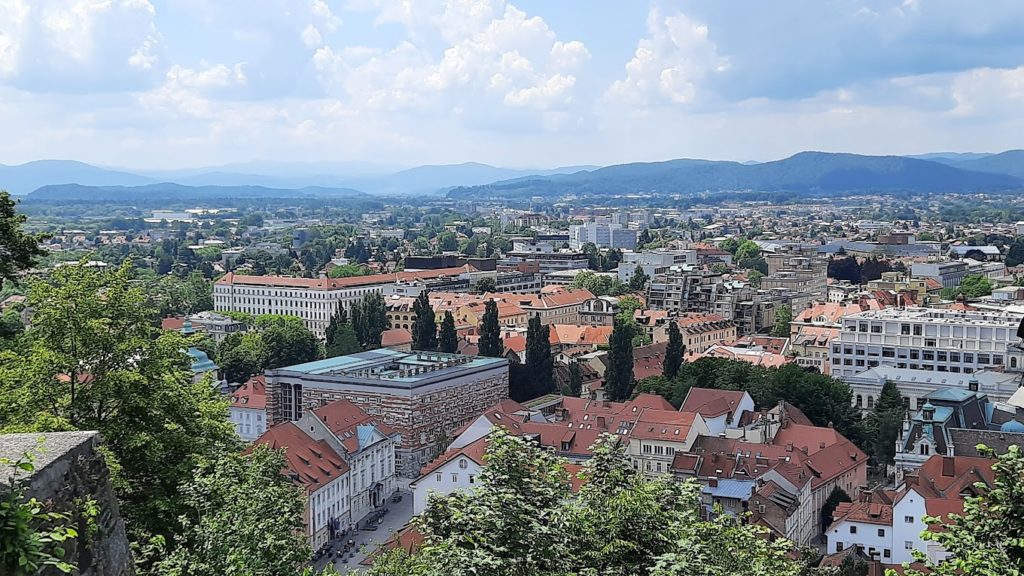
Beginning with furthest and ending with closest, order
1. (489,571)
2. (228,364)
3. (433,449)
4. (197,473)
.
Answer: (228,364) < (433,449) < (197,473) < (489,571)

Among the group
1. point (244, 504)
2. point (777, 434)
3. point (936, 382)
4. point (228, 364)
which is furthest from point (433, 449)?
point (244, 504)

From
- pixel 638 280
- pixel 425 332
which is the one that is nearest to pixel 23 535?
pixel 425 332

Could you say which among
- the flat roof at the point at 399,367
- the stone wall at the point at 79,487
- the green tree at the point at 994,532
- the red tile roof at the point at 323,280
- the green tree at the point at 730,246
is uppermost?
the stone wall at the point at 79,487

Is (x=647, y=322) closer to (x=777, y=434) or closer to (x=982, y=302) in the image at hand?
(x=982, y=302)

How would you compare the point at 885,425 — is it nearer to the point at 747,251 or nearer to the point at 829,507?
the point at 829,507

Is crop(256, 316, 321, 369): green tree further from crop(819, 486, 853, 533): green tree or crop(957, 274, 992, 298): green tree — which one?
crop(957, 274, 992, 298): green tree

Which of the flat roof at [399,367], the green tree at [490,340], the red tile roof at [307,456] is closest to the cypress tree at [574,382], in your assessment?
the green tree at [490,340]

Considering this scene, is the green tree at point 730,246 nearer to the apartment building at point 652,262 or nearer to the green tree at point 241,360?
the apartment building at point 652,262
